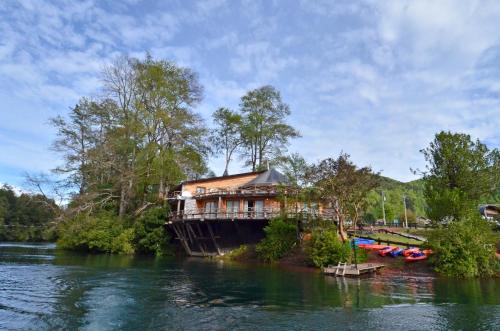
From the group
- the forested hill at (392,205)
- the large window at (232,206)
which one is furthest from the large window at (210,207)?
the forested hill at (392,205)

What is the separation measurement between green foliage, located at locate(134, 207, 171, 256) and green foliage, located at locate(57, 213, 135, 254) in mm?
1184

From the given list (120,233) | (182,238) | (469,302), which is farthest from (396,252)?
(120,233)

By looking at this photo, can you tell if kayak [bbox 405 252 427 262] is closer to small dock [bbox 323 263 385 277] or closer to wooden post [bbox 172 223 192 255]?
small dock [bbox 323 263 385 277]

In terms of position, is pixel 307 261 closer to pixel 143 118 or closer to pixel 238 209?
pixel 238 209

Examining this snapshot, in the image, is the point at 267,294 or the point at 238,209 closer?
the point at 267,294

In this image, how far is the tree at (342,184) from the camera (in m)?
30.0

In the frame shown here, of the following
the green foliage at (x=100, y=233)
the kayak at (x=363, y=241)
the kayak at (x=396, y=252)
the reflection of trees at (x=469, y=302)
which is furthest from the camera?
the green foliage at (x=100, y=233)

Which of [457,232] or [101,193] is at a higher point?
[101,193]

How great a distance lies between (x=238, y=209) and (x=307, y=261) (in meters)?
10.3

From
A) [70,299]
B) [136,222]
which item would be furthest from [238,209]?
[70,299]

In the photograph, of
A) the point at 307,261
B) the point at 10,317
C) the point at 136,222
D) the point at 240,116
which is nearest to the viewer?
the point at 10,317

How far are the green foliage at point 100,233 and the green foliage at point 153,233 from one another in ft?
3.89

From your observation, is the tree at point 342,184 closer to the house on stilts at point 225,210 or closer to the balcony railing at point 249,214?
the balcony railing at point 249,214

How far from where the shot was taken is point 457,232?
89.1 feet
